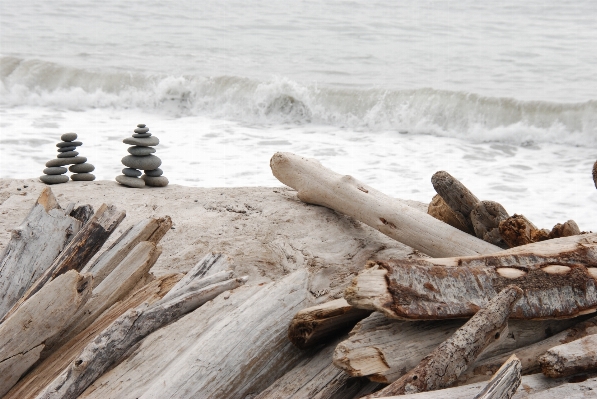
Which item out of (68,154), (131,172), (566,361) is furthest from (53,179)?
(566,361)

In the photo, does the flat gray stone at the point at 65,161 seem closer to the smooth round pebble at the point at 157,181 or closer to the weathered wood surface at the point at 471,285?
the smooth round pebble at the point at 157,181

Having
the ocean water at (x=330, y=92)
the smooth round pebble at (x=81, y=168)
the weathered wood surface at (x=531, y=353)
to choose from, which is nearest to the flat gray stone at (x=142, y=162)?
the smooth round pebble at (x=81, y=168)

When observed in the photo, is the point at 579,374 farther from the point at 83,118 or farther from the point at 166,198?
the point at 83,118

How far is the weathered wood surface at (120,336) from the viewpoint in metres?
2.60

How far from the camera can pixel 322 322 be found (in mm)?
2721

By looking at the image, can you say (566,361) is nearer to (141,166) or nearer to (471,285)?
(471,285)

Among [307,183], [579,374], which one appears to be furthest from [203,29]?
[579,374]

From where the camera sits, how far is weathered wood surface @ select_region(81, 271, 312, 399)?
2576mm

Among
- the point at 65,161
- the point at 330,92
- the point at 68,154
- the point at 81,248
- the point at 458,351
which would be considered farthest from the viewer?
the point at 330,92

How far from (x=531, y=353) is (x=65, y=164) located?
476cm

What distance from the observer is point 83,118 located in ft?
36.2

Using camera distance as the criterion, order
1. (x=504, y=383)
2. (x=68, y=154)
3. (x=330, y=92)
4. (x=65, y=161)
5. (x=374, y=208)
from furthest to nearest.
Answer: (x=330, y=92) < (x=68, y=154) < (x=65, y=161) < (x=374, y=208) < (x=504, y=383)

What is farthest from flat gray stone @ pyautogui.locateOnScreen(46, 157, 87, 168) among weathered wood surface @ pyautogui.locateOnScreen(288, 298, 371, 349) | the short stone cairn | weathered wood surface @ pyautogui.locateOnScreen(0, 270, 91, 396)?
weathered wood surface @ pyautogui.locateOnScreen(288, 298, 371, 349)

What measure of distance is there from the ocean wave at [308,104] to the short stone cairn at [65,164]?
5.38 m
